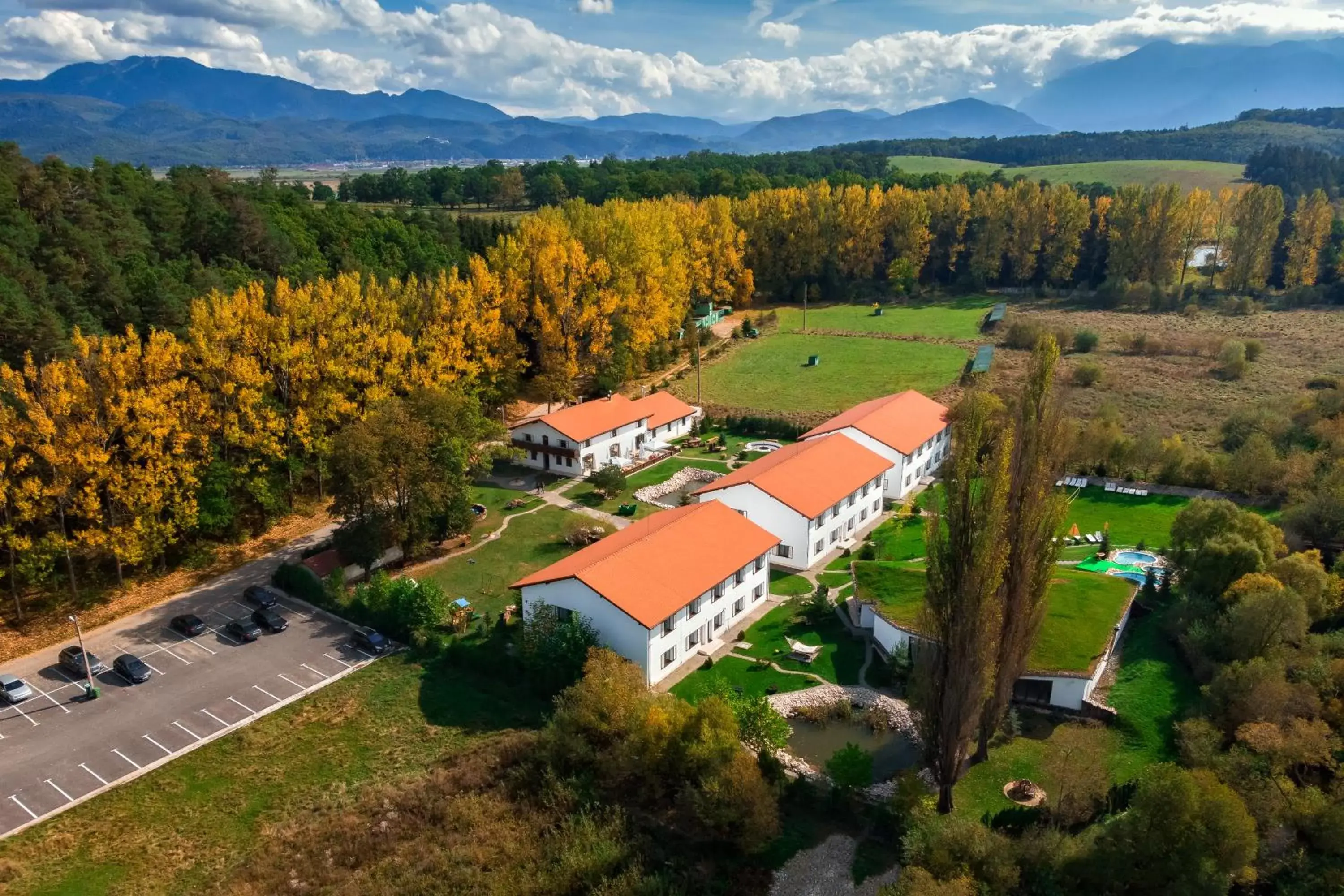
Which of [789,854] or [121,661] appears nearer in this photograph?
[789,854]

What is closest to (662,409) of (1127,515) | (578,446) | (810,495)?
Result: (578,446)

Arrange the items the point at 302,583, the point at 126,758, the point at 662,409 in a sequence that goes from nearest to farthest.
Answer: the point at 126,758 → the point at 302,583 → the point at 662,409

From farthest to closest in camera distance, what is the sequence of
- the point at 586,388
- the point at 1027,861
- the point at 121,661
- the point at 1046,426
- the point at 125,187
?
the point at 586,388
the point at 125,187
the point at 121,661
the point at 1046,426
the point at 1027,861

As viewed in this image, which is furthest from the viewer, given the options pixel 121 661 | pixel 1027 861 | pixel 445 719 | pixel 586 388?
pixel 586 388

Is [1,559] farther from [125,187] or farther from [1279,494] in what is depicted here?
[1279,494]

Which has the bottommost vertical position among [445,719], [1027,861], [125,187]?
[445,719]

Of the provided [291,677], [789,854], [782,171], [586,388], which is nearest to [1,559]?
[291,677]

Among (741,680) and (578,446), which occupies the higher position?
(578,446)

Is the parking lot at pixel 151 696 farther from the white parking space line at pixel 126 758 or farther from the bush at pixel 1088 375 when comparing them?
the bush at pixel 1088 375

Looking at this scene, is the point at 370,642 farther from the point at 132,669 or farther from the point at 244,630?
the point at 132,669
